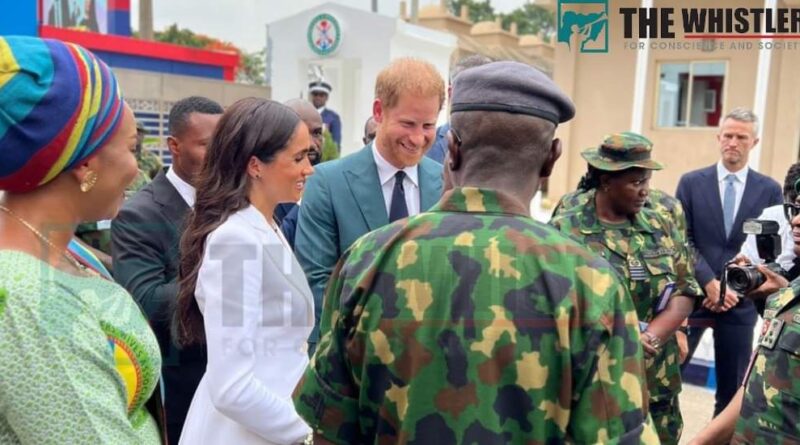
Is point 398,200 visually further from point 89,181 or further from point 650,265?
point 89,181

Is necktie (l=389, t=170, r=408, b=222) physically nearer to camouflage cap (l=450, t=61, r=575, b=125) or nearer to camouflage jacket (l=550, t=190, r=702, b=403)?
camouflage jacket (l=550, t=190, r=702, b=403)

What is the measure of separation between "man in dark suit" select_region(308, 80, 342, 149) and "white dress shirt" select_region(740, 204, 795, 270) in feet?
17.8

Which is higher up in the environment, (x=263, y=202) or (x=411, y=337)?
(x=263, y=202)

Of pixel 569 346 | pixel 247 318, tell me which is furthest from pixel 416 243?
pixel 247 318

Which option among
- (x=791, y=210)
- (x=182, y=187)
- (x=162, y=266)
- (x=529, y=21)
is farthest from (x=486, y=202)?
(x=529, y=21)

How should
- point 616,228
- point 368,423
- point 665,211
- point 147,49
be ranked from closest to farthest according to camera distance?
point 368,423
point 616,228
point 665,211
point 147,49

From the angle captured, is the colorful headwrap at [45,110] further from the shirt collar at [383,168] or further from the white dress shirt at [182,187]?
the shirt collar at [383,168]

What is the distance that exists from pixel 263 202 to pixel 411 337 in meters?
0.88

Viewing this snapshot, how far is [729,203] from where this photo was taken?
444 centimetres

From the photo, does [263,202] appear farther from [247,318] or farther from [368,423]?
[368,423]

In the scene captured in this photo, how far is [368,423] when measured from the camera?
1342 mm

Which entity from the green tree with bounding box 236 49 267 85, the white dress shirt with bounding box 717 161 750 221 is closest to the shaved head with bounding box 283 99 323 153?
the white dress shirt with bounding box 717 161 750 221

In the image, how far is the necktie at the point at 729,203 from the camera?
14.4ft

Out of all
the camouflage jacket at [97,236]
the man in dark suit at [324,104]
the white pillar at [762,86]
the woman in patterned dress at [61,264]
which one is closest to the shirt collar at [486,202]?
the woman in patterned dress at [61,264]
